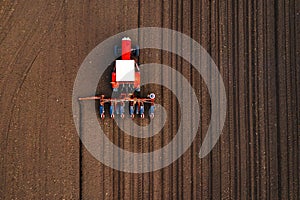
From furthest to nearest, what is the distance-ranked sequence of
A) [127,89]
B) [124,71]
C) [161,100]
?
1. [161,100]
2. [127,89]
3. [124,71]

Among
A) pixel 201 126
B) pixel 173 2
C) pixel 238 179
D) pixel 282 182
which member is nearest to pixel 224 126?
pixel 201 126

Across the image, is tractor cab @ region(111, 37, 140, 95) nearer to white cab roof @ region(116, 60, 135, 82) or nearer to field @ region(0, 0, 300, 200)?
white cab roof @ region(116, 60, 135, 82)

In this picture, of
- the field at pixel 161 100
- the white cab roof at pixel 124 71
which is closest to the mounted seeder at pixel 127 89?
the white cab roof at pixel 124 71

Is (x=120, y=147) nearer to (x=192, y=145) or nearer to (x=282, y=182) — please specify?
(x=192, y=145)

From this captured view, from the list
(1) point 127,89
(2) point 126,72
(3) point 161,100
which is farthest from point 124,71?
(3) point 161,100

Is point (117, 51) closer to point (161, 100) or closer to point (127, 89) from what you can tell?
point (127, 89)

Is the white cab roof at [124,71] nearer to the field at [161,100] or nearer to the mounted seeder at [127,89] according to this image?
the mounted seeder at [127,89]

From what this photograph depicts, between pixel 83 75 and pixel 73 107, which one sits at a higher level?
pixel 83 75
